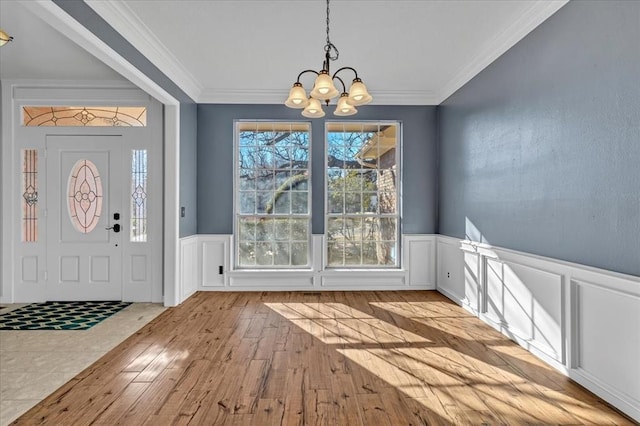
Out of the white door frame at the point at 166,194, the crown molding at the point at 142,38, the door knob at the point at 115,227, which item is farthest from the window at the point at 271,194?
the door knob at the point at 115,227

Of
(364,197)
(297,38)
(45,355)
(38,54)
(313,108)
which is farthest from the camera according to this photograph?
(364,197)

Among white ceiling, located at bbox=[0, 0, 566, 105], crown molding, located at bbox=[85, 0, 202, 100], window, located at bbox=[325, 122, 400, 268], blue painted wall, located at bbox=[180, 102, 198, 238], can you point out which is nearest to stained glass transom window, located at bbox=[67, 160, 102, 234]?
blue painted wall, located at bbox=[180, 102, 198, 238]

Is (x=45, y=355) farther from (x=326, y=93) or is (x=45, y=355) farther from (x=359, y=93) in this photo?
(x=359, y=93)

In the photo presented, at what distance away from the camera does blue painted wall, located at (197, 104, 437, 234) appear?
5121 mm

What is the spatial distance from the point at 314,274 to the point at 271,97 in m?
2.64

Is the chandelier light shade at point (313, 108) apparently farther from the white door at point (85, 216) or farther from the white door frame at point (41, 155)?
the white door at point (85, 216)

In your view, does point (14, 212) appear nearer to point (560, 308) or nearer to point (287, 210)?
point (287, 210)

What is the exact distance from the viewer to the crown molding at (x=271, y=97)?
498 cm

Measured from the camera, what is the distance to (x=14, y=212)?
4457mm

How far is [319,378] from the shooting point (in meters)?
2.52

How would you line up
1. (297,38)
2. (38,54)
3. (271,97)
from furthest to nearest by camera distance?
1. (271,97)
2. (38,54)
3. (297,38)

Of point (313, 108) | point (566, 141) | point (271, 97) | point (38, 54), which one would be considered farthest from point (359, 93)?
point (38, 54)

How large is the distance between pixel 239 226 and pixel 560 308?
3993 mm

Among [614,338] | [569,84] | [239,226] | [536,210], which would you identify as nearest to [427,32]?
[569,84]
